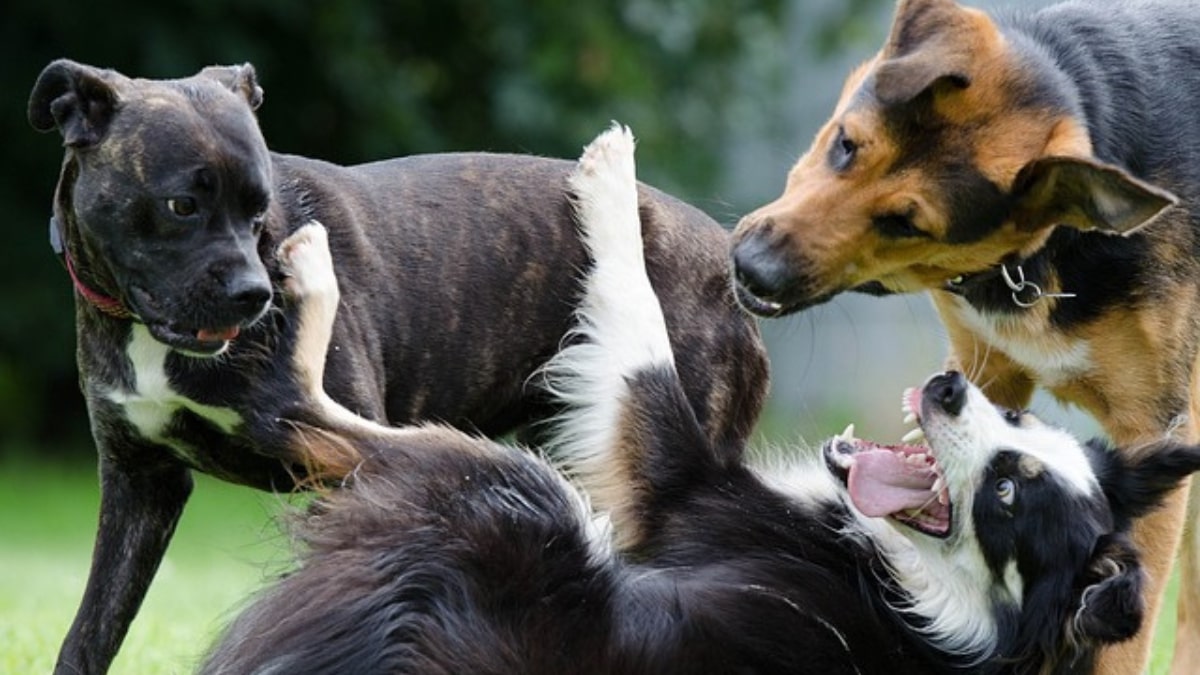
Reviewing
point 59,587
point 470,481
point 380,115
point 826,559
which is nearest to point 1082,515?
point 826,559

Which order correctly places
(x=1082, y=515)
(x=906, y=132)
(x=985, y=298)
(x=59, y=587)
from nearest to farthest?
(x=1082, y=515) → (x=906, y=132) → (x=985, y=298) → (x=59, y=587)

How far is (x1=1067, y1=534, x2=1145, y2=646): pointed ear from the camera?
4660mm

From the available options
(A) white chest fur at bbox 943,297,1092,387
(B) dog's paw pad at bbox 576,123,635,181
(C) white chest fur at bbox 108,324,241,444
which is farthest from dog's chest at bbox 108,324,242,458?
(A) white chest fur at bbox 943,297,1092,387

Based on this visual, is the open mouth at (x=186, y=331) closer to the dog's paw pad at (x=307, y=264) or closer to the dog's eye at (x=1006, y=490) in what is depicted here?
the dog's paw pad at (x=307, y=264)

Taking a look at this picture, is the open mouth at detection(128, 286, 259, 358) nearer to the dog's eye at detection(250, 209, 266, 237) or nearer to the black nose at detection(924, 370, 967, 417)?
the dog's eye at detection(250, 209, 266, 237)

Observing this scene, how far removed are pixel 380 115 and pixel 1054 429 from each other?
11.5m

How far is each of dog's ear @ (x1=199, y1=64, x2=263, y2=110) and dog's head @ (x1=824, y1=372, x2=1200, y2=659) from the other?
2022mm

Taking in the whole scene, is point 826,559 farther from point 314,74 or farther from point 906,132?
point 314,74

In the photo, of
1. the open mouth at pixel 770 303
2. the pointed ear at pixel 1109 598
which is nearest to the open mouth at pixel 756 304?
the open mouth at pixel 770 303

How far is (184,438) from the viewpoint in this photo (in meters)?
5.43

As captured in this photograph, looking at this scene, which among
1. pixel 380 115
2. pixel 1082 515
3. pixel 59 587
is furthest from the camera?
pixel 380 115

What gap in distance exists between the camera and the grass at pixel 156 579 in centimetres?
595

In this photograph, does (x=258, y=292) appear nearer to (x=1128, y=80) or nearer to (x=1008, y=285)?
(x=1008, y=285)

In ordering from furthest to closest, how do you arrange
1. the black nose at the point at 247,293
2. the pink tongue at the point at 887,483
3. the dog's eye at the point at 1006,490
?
the pink tongue at the point at 887,483 → the black nose at the point at 247,293 → the dog's eye at the point at 1006,490
